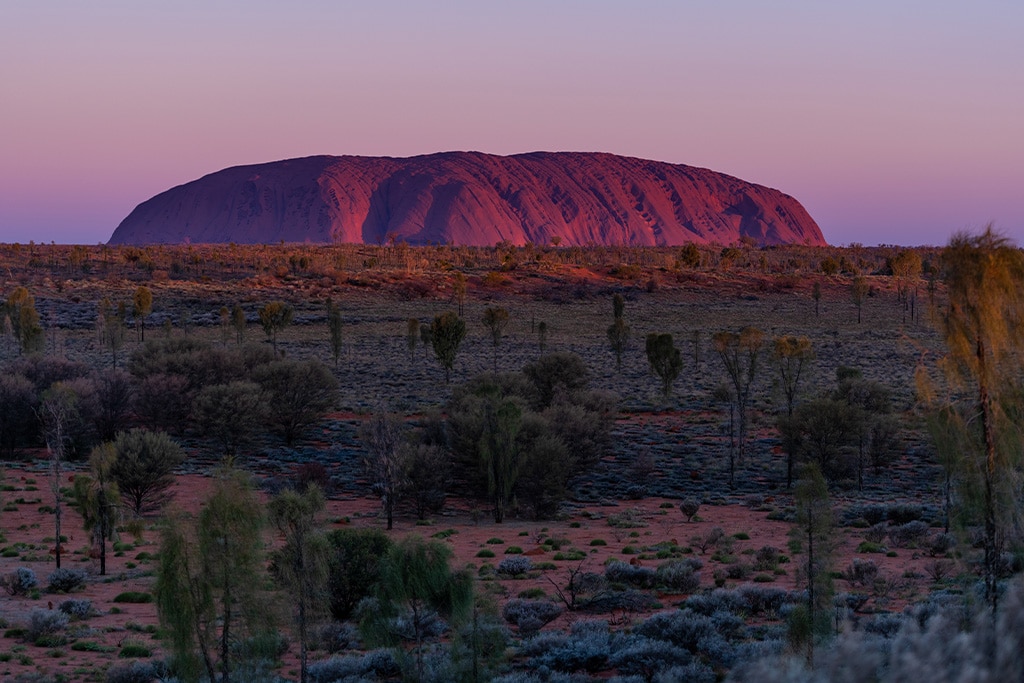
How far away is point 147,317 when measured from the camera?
76.9 m

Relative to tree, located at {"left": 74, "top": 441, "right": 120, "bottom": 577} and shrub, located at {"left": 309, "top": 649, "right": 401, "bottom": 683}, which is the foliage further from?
shrub, located at {"left": 309, "top": 649, "right": 401, "bottom": 683}

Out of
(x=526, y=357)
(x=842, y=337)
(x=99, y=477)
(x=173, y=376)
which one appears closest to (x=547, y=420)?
(x=99, y=477)

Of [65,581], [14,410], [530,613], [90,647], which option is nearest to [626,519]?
[530,613]

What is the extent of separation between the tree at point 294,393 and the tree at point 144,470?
31.4 ft

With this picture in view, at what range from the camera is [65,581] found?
19.0m

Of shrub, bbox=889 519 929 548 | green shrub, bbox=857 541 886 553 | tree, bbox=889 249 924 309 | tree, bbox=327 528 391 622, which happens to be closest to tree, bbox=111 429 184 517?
tree, bbox=327 528 391 622

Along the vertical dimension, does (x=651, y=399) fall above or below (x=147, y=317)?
below

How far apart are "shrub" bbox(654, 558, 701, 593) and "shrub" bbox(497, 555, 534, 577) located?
2838 millimetres

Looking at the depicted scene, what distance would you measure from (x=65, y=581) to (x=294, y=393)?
19.6 metres

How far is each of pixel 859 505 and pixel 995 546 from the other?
16.0 metres

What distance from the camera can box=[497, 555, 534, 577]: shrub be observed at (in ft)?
65.7

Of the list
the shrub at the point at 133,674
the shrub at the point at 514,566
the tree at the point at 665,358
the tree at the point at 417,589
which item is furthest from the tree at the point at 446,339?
the tree at the point at 417,589

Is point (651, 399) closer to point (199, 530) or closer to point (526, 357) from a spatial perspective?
point (526, 357)

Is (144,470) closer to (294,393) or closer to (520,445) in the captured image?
(520,445)
